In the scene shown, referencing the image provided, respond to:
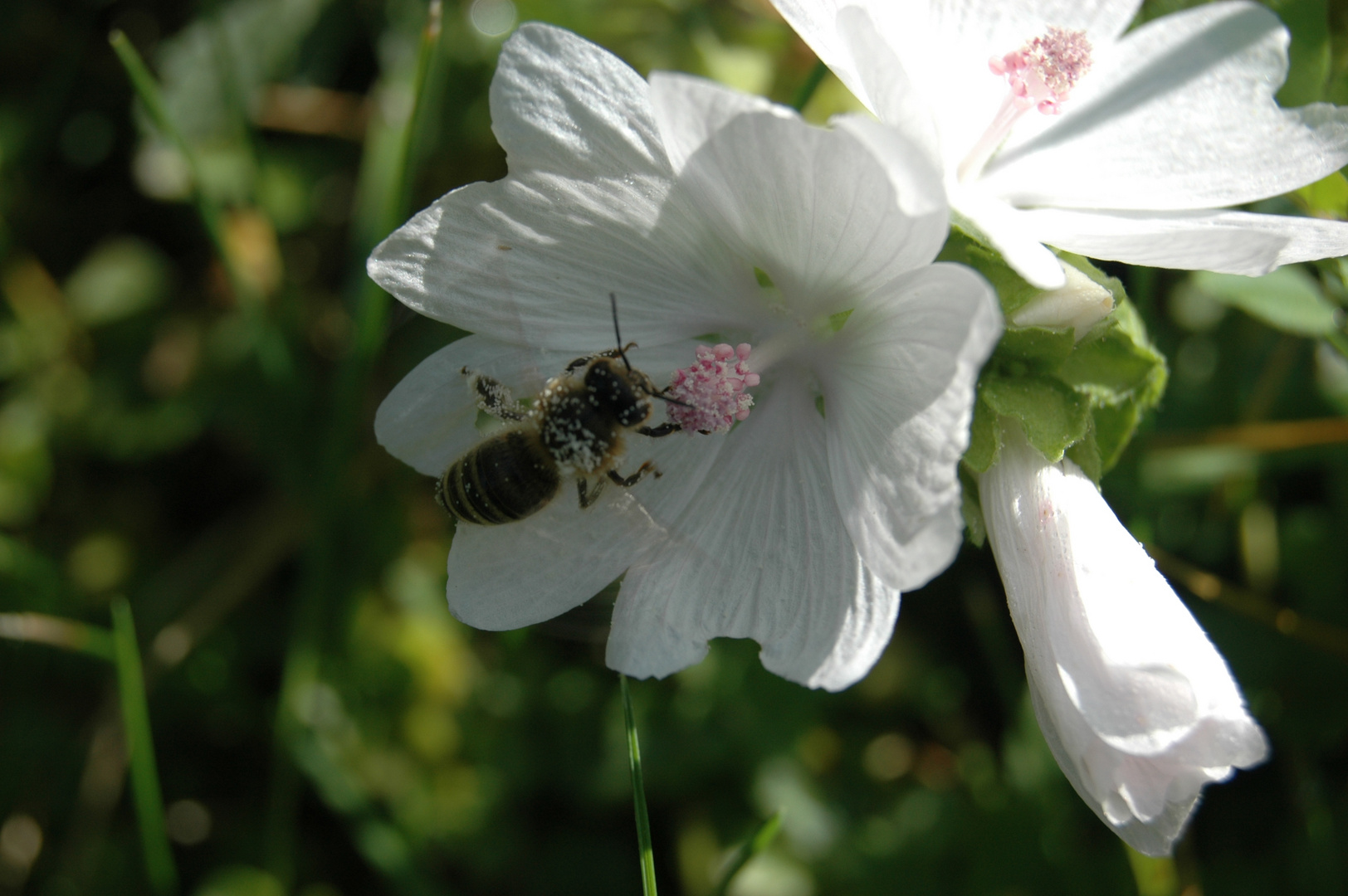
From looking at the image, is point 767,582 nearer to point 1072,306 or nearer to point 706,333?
point 706,333

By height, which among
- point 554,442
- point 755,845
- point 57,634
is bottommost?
point 57,634

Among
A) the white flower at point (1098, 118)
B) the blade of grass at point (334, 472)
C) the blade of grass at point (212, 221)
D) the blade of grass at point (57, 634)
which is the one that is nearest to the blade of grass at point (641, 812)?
the white flower at point (1098, 118)

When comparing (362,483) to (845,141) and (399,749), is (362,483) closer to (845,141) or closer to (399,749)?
(399,749)

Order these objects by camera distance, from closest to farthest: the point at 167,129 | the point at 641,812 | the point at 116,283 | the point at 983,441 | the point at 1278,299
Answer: the point at 983,441 < the point at 641,812 < the point at 1278,299 < the point at 167,129 < the point at 116,283

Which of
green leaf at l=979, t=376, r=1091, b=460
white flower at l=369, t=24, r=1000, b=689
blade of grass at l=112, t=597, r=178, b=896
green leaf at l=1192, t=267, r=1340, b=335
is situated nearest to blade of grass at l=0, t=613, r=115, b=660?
blade of grass at l=112, t=597, r=178, b=896

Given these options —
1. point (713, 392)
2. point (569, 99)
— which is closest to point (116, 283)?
point (569, 99)

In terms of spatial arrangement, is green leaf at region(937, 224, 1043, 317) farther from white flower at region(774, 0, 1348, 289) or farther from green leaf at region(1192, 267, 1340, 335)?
green leaf at region(1192, 267, 1340, 335)
